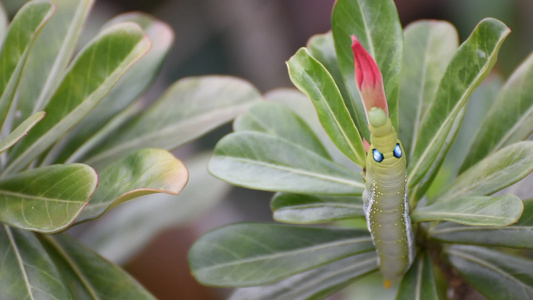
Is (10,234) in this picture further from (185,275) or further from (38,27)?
(185,275)

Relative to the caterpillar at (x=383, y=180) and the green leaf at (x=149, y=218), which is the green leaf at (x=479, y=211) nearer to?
the caterpillar at (x=383, y=180)

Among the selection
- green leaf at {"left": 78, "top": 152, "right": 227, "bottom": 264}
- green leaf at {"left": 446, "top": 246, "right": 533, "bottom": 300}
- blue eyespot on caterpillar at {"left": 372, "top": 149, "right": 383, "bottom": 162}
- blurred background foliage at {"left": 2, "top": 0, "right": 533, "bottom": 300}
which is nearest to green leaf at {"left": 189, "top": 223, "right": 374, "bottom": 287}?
green leaf at {"left": 446, "top": 246, "right": 533, "bottom": 300}

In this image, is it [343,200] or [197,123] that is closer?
[343,200]

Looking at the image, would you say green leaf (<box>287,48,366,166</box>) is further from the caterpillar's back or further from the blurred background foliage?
the blurred background foliage

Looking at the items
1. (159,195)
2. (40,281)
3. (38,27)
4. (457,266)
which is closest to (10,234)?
(40,281)

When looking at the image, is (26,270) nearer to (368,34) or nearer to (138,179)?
(138,179)

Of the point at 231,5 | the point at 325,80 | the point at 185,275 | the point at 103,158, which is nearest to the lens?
the point at 325,80

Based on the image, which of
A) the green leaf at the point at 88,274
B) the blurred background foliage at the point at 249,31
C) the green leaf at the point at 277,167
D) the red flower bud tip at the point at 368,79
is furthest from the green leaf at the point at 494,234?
the blurred background foliage at the point at 249,31
